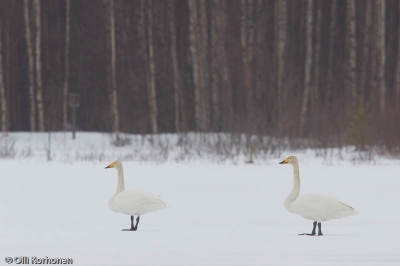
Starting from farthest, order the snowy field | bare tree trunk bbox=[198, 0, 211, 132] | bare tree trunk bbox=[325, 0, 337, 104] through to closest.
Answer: bare tree trunk bbox=[325, 0, 337, 104] → bare tree trunk bbox=[198, 0, 211, 132] → the snowy field

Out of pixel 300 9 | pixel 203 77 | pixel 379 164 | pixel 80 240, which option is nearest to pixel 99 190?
pixel 80 240

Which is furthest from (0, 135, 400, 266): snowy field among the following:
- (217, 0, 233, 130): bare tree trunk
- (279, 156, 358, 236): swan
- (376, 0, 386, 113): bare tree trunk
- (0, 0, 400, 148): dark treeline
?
(217, 0, 233, 130): bare tree trunk

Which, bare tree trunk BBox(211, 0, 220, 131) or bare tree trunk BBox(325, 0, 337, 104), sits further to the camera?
bare tree trunk BBox(325, 0, 337, 104)

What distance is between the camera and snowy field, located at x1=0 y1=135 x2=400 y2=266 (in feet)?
22.2

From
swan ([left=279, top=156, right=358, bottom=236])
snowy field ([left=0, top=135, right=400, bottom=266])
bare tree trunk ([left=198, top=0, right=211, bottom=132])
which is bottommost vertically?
snowy field ([left=0, top=135, right=400, bottom=266])

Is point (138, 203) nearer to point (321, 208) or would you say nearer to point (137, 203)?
point (137, 203)

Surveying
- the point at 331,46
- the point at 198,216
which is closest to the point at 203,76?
the point at 331,46

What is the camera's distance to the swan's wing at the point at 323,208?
309 inches

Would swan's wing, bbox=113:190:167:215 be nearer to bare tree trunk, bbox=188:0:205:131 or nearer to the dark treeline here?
the dark treeline

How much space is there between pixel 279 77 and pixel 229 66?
2260 mm

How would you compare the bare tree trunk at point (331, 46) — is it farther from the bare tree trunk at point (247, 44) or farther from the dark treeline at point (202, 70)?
the bare tree trunk at point (247, 44)

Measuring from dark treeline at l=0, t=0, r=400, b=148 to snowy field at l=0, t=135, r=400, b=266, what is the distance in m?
4.86

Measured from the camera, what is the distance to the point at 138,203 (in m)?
8.17

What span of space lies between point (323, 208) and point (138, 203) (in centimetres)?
182
